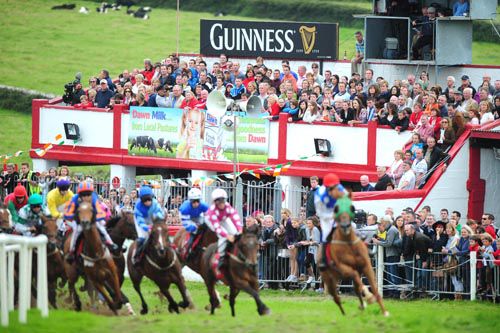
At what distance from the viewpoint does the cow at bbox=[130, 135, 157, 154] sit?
38656mm

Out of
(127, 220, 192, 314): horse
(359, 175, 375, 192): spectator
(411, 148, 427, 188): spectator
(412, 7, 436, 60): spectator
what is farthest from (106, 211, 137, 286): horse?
(412, 7, 436, 60): spectator

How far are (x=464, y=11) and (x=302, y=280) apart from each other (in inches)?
392

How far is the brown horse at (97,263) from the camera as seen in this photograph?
23844 millimetres

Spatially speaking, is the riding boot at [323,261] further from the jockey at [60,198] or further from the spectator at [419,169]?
the spectator at [419,169]

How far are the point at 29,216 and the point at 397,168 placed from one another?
368 inches

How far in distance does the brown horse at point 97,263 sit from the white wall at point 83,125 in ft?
48.1

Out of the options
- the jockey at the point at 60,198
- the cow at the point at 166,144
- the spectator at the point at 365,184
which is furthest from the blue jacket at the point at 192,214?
the cow at the point at 166,144

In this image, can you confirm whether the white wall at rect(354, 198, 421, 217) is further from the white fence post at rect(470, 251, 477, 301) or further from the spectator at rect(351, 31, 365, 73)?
the spectator at rect(351, 31, 365, 73)

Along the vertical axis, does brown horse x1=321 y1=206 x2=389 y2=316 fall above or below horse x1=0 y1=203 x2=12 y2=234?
below

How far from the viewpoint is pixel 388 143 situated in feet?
113

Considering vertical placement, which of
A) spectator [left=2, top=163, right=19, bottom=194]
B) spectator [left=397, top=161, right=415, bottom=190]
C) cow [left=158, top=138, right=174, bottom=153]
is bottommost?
spectator [left=2, top=163, right=19, bottom=194]

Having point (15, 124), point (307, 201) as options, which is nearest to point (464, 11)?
point (307, 201)

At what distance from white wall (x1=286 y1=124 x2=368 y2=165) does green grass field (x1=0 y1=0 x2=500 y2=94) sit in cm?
2408

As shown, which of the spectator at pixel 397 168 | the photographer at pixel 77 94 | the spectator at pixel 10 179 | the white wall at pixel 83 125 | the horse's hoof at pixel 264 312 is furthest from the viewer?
the photographer at pixel 77 94
